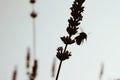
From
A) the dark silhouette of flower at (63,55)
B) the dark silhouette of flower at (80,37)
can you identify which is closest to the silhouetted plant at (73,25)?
the dark silhouette of flower at (63,55)

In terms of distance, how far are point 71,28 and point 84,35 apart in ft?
4.16

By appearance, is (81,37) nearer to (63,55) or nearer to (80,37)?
(80,37)

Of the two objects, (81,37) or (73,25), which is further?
(81,37)

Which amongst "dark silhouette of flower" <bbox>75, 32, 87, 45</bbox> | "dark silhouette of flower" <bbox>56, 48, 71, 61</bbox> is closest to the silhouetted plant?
"dark silhouette of flower" <bbox>56, 48, 71, 61</bbox>

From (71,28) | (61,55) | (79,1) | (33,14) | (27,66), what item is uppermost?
(33,14)

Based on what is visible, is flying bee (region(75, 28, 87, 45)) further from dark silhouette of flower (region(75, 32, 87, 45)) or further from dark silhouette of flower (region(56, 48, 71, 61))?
dark silhouette of flower (region(56, 48, 71, 61))

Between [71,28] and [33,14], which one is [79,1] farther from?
[33,14]

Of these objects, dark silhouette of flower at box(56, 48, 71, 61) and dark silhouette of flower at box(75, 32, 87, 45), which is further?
dark silhouette of flower at box(75, 32, 87, 45)

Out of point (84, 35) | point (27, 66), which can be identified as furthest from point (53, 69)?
point (84, 35)

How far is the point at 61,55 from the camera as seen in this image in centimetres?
480

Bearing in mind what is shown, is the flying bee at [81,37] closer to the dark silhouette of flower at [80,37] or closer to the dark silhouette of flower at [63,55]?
the dark silhouette of flower at [80,37]

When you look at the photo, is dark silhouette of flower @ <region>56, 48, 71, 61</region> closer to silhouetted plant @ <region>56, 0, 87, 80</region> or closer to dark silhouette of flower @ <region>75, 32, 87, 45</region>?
silhouetted plant @ <region>56, 0, 87, 80</region>

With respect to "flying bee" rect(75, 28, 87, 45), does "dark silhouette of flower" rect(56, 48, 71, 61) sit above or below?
below

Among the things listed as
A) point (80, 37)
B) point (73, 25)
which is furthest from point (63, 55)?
point (80, 37)
